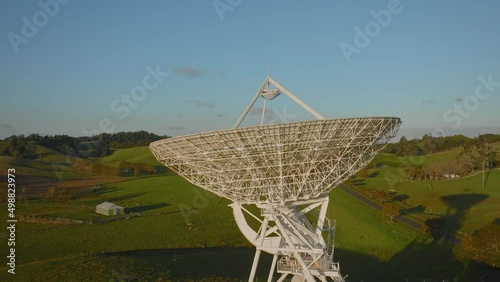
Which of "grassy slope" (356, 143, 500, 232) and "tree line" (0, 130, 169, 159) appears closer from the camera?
"grassy slope" (356, 143, 500, 232)

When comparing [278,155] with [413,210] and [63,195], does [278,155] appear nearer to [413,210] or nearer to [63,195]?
[413,210]

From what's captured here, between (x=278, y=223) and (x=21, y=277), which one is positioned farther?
(x=21, y=277)

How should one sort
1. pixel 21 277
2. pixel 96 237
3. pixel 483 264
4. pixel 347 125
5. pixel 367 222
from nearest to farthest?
pixel 347 125, pixel 21 277, pixel 483 264, pixel 96 237, pixel 367 222

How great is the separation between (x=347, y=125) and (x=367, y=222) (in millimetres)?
31902

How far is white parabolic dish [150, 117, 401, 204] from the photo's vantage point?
19.2 metres

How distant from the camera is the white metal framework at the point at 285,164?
19.4 meters

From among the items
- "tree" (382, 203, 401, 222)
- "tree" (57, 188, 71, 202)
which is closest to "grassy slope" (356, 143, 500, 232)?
"tree" (382, 203, 401, 222)

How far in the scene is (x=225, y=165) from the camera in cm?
2125

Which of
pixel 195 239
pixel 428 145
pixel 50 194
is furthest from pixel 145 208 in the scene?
pixel 428 145

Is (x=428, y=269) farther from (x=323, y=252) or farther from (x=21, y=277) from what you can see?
(x=21, y=277)

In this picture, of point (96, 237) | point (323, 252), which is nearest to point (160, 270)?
point (96, 237)

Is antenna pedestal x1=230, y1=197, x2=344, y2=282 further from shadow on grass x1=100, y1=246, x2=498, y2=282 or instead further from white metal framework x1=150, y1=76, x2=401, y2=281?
shadow on grass x1=100, y1=246, x2=498, y2=282

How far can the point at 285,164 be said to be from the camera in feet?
67.7

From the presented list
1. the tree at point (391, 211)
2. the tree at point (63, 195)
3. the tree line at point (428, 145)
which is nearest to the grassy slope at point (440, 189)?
the tree at point (391, 211)
